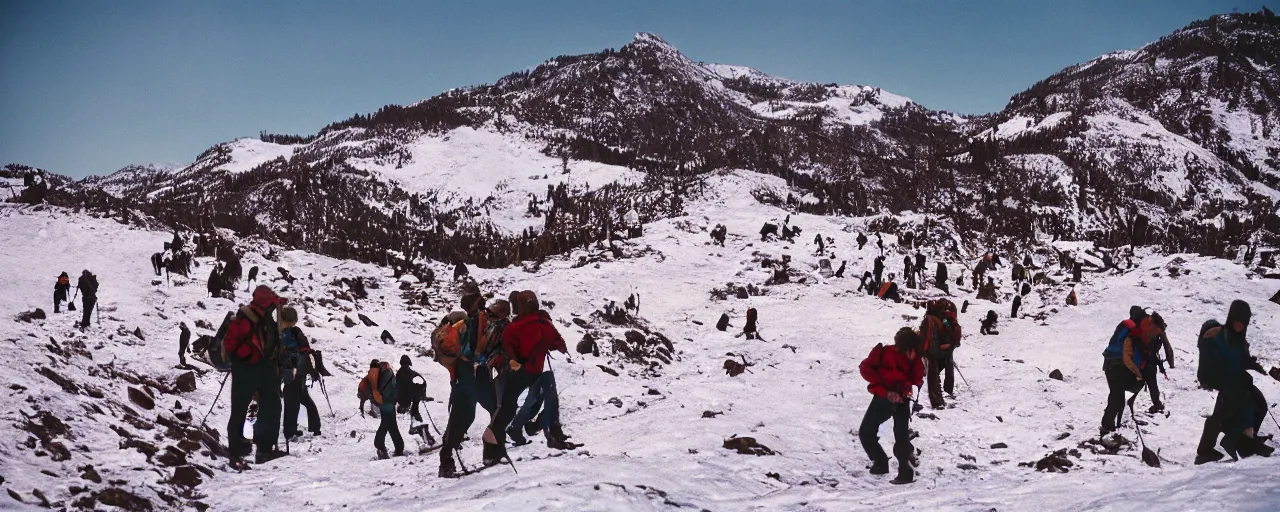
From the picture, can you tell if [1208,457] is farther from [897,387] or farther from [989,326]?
[989,326]

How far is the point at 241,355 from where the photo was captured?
634 cm

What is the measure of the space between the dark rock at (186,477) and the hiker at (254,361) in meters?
0.50

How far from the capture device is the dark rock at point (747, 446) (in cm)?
717

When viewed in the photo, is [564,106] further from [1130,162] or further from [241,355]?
[241,355]

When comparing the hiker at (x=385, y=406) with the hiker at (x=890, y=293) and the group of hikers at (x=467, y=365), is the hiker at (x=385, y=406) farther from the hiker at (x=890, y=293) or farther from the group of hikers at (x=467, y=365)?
the hiker at (x=890, y=293)

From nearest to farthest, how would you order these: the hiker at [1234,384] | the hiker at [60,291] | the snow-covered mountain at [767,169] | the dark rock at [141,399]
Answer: the hiker at [1234,384] < the dark rock at [141,399] < the hiker at [60,291] < the snow-covered mountain at [767,169]

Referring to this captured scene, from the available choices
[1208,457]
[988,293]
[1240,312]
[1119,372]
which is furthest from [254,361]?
[988,293]

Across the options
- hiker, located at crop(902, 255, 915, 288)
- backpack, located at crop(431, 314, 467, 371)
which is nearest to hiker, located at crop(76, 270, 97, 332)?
backpack, located at crop(431, 314, 467, 371)

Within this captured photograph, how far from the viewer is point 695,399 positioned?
11781mm

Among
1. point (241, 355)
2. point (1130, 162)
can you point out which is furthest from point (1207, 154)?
point (241, 355)

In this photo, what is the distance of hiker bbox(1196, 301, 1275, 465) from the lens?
5.98 m

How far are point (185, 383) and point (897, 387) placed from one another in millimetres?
10323

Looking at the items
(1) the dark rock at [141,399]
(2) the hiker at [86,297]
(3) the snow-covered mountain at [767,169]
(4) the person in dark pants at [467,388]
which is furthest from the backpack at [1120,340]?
(3) the snow-covered mountain at [767,169]

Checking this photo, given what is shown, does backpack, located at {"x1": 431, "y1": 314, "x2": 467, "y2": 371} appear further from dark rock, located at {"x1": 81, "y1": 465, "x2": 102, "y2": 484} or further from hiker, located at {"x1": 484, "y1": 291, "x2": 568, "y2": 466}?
dark rock, located at {"x1": 81, "y1": 465, "x2": 102, "y2": 484}
